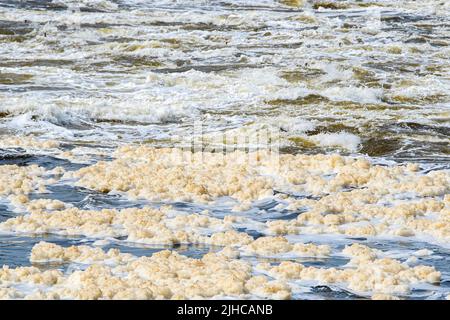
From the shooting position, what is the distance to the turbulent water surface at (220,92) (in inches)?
440

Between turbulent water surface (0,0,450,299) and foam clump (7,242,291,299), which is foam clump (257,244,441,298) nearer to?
turbulent water surface (0,0,450,299)

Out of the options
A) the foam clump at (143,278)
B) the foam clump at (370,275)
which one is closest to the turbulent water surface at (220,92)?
the foam clump at (370,275)

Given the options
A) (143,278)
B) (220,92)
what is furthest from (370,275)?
(220,92)

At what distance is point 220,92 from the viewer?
22.0 meters

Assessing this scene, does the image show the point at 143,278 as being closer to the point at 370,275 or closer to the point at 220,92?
the point at 370,275

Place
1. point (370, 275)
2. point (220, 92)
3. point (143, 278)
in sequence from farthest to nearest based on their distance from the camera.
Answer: point (220, 92) < point (370, 275) < point (143, 278)

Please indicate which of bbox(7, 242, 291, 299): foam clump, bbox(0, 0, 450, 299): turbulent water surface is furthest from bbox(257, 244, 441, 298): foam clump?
bbox(7, 242, 291, 299): foam clump

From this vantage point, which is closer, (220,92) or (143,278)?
(143,278)

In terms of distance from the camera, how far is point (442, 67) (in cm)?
2611

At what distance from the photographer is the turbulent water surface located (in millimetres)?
11172

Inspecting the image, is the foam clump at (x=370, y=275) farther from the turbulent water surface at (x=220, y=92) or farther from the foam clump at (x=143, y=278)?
the foam clump at (x=143, y=278)

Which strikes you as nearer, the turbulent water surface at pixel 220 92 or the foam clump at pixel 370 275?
the foam clump at pixel 370 275
